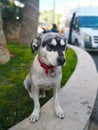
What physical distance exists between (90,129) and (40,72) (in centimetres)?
125

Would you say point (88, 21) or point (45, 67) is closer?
point (45, 67)

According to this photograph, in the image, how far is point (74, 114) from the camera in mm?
4406

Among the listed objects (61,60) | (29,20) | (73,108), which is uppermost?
(61,60)

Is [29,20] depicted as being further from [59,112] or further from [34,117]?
[34,117]

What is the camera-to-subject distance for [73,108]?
462 centimetres

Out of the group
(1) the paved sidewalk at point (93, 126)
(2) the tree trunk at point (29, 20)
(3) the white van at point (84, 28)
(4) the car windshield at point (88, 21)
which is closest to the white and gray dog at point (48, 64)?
(1) the paved sidewalk at point (93, 126)

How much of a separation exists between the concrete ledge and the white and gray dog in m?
0.12

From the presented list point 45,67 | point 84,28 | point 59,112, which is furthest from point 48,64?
point 84,28

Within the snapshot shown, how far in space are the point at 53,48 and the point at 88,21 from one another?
11.8 meters

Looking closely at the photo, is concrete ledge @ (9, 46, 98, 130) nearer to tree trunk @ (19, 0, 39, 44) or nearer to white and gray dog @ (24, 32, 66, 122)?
white and gray dog @ (24, 32, 66, 122)

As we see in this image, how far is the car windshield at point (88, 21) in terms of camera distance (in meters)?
15.0

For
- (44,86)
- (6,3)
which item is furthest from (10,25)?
(44,86)

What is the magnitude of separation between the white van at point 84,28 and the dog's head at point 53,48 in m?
10.4

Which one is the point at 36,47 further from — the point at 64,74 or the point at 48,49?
the point at 64,74
